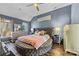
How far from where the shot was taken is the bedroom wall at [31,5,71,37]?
2387mm

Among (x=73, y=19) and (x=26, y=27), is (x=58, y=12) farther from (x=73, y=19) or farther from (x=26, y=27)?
(x=26, y=27)

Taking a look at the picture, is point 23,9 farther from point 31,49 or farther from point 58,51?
point 58,51

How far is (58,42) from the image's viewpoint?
7.91 feet

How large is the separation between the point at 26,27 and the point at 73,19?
0.77 metres

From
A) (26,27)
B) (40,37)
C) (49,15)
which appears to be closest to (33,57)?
(40,37)

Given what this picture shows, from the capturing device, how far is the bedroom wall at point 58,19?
2.39 meters

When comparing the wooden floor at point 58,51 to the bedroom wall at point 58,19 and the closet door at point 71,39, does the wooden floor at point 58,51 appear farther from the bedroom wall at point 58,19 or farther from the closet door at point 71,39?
the bedroom wall at point 58,19

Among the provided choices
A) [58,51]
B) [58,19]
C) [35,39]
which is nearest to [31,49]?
[35,39]

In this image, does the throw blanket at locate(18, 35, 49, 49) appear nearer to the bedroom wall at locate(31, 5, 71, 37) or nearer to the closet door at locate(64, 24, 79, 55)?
the bedroom wall at locate(31, 5, 71, 37)

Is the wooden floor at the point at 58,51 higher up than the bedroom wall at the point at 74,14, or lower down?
lower down

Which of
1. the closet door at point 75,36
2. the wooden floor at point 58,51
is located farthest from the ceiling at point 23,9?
the wooden floor at point 58,51

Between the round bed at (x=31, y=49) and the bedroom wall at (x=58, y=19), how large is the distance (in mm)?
278

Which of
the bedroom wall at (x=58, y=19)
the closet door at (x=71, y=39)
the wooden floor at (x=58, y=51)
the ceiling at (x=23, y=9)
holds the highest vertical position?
the ceiling at (x=23, y=9)

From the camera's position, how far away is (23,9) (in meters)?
2.44
